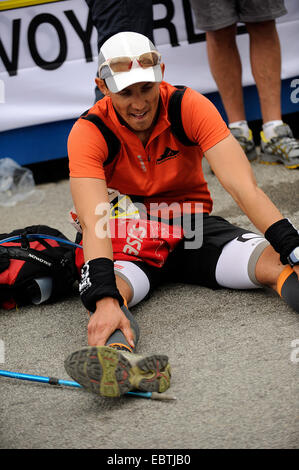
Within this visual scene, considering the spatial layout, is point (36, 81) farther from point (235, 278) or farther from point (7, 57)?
point (235, 278)

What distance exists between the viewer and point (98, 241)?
5.02ft

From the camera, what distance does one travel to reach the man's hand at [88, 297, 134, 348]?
55.0 inches

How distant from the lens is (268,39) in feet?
8.87

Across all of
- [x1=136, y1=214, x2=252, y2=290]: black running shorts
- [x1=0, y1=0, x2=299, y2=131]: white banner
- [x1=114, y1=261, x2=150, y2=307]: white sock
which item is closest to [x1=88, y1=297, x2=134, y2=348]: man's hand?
[x1=114, y1=261, x2=150, y2=307]: white sock

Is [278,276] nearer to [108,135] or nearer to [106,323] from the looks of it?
[106,323]

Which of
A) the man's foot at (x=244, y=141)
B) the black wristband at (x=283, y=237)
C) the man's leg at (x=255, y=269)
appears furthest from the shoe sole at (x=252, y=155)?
the black wristband at (x=283, y=237)

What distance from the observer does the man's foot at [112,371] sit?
121 centimetres

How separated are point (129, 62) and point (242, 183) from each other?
0.43 meters

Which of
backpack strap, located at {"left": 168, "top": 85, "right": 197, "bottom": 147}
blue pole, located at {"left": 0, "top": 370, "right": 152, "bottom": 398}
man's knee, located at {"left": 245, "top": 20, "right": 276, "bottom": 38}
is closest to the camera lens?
blue pole, located at {"left": 0, "top": 370, "right": 152, "bottom": 398}

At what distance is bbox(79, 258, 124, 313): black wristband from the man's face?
15.5 inches

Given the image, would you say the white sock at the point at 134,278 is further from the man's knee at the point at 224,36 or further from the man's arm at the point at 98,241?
the man's knee at the point at 224,36

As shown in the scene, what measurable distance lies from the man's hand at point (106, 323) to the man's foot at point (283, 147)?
155cm

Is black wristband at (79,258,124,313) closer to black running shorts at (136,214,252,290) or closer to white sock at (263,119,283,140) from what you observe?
black running shorts at (136,214,252,290)
